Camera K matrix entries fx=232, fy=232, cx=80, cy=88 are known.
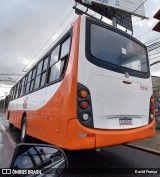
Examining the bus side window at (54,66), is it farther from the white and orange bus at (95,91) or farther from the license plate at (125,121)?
the license plate at (125,121)

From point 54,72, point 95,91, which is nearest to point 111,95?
point 95,91

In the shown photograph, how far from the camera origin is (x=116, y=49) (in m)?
4.92

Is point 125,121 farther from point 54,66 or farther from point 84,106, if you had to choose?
point 54,66

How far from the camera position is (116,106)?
4410mm

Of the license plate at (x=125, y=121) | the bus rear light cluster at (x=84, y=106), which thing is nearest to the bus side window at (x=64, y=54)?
the bus rear light cluster at (x=84, y=106)

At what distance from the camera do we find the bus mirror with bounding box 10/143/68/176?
177 centimetres

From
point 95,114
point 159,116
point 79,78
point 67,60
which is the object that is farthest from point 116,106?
point 159,116

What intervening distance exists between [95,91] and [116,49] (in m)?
1.26

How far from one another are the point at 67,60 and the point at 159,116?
10934 millimetres

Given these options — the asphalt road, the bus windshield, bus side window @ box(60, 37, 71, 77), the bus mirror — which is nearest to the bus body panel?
the bus windshield

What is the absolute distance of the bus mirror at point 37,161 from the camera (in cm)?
177

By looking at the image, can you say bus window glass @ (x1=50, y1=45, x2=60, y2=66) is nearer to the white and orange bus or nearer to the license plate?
the white and orange bus

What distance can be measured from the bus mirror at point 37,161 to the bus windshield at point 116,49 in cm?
264

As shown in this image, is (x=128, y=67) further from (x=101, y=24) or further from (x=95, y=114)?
(x=95, y=114)
